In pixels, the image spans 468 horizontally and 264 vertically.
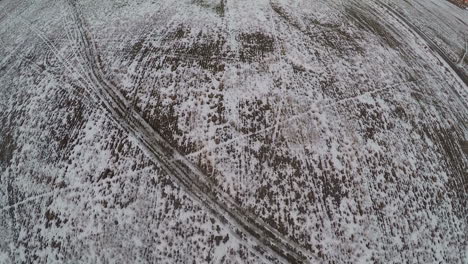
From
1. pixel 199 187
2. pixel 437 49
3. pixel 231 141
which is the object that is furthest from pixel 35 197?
pixel 437 49

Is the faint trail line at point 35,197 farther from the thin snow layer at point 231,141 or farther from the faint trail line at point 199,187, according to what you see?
the faint trail line at point 199,187

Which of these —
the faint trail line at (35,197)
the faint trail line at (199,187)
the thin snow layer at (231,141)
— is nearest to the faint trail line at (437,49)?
the thin snow layer at (231,141)

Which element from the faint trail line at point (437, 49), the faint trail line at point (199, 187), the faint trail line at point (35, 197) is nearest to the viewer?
the faint trail line at point (199, 187)

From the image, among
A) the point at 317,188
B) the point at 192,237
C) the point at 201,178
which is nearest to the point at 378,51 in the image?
the point at 317,188

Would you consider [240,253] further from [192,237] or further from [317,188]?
[317,188]

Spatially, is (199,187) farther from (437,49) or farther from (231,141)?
(437,49)
